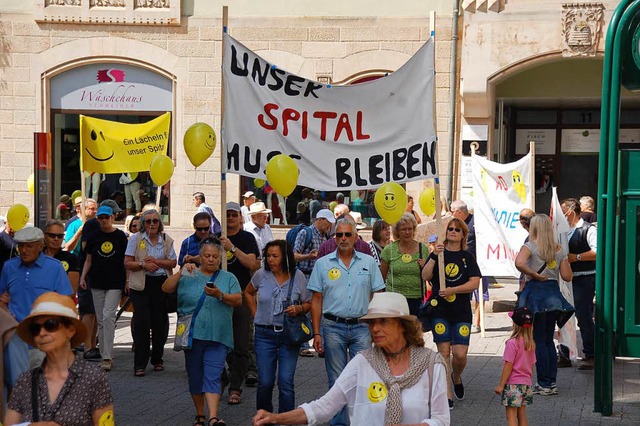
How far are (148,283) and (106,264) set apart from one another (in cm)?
60

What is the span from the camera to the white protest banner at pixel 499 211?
15484 millimetres

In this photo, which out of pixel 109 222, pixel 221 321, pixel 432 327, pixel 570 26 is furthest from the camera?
pixel 570 26

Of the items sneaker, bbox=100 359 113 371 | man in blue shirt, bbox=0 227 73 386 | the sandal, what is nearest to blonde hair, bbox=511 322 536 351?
the sandal

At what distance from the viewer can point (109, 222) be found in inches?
507

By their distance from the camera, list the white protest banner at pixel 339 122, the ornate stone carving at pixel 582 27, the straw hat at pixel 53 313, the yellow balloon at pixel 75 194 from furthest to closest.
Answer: the yellow balloon at pixel 75 194, the ornate stone carving at pixel 582 27, the white protest banner at pixel 339 122, the straw hat at pixel 53 313

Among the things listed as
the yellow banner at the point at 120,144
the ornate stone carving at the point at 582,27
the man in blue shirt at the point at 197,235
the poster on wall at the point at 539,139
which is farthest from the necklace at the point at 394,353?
the poster on wall at the point at 539,139

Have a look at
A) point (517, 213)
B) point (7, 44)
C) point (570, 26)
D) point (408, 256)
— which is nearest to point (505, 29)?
point (570, 26)

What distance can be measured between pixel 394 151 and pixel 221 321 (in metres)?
2.60

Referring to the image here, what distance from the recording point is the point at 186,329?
31.1ft

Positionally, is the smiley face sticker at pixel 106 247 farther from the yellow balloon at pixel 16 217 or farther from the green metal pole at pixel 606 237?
the green metal pole at pixel 606 237

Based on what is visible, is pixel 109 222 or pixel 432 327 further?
pixel 109 222

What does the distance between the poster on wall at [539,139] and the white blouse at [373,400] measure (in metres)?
18.9

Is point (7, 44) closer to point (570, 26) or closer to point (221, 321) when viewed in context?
point (570, 26)

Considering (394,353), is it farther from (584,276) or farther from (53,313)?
(584,276)
